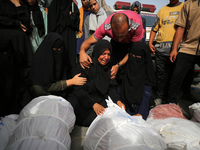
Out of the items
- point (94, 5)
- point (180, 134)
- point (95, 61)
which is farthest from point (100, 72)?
point (94, 5)

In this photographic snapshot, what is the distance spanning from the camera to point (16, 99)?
5.66 ft

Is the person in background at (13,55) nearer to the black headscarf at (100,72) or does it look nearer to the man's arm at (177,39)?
the black headscarf at (100,72)

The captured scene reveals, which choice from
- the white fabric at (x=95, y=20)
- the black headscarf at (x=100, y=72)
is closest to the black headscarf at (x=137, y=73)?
the black headscarf at (x=100, y=72)

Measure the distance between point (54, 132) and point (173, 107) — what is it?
5.16 ft

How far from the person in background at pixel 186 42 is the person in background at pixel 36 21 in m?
2.37

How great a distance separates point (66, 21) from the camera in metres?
2.57

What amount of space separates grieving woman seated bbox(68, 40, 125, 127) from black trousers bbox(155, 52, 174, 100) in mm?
1118

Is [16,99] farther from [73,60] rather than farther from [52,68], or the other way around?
[73,60]

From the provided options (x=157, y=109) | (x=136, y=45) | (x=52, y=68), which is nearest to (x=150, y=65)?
(x=136, y=45)

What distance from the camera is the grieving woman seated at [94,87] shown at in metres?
1.74

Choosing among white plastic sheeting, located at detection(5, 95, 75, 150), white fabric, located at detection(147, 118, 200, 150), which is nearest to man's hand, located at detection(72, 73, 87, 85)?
white plastic sheeting, located at detection(5, 95, 75, 150)

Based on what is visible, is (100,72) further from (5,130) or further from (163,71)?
(163,71)

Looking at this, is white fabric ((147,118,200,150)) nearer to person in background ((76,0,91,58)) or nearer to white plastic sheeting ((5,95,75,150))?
white plastic sheeting ((5,95,75,150))

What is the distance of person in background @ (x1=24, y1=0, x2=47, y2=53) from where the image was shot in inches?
87.7
